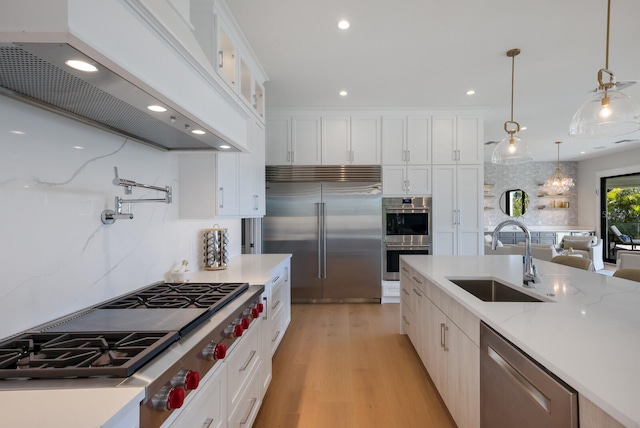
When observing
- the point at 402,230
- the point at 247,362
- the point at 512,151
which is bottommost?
the point at 247,362

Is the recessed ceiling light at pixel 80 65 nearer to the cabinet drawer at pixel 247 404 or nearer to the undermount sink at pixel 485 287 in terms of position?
the cabinet drawer at pixel 247 404

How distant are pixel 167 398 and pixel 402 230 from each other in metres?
3.92

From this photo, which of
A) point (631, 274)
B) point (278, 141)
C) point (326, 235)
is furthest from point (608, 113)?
point (278, 141)

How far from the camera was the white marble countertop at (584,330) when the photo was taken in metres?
0.76

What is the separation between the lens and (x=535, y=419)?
0.99m

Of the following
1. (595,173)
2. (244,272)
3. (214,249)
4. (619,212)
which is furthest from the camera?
(595,173)

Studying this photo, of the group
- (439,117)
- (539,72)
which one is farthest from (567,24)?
(439,117)

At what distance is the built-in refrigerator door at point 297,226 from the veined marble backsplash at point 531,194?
20.3 feet

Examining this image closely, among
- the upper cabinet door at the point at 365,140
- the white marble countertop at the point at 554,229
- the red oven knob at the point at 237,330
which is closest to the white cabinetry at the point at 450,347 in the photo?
the red oven knob at the point at 237,330

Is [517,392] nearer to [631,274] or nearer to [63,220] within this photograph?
[63,220]

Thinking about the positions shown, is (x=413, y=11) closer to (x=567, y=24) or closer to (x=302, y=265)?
(x=567, y=24)

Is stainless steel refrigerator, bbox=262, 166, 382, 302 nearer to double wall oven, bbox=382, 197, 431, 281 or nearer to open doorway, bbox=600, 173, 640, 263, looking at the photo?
double wall oven, bbox=382, 197, 431, 281

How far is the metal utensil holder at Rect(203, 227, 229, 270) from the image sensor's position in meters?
2.29

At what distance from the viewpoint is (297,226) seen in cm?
→ 430
